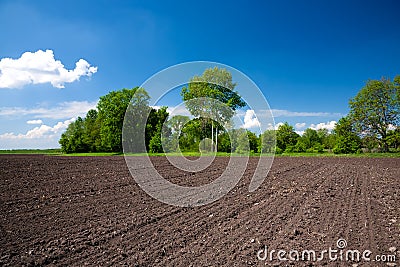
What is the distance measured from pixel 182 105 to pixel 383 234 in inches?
319

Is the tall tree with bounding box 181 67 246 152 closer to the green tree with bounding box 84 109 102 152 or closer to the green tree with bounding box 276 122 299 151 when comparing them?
the green tree with bounding box 276 122 299 151

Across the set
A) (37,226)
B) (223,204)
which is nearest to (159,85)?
(223,204)

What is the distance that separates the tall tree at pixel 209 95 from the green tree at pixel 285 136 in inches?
1038

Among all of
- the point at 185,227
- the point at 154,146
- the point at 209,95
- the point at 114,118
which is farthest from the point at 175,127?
the point at 114,118

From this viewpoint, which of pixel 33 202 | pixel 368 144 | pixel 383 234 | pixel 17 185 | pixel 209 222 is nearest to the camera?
pixel 383 234

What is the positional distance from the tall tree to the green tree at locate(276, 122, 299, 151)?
26.4 m

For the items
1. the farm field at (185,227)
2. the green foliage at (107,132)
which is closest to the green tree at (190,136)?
the farm field at (185,227)

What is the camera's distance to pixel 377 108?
156ft

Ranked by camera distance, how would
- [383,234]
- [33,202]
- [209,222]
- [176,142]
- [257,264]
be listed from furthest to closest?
[176,142]
[33,202]
[209,222]
[383,234]
[257,264]

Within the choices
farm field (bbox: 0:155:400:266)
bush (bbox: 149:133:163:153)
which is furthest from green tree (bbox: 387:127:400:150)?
farm field (bbox: 0:155:400:266)

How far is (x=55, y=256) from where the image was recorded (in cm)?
473

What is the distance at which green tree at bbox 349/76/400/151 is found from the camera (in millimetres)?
46781

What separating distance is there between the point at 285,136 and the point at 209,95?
38100mm

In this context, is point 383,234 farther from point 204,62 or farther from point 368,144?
point 368,144
